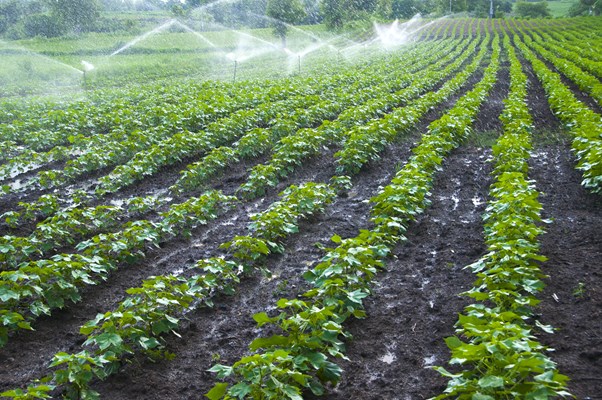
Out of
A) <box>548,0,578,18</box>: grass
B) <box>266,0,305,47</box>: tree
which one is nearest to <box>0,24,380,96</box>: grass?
<box>266,0,305,47</box>: tree

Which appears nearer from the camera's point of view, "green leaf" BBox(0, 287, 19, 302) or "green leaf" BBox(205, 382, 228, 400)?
"green leaf" BBox(205, 382, 228, 400)

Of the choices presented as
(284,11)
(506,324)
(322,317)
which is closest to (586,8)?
(284,11)

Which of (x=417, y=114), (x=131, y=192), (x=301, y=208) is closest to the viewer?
(x=301, y=208)

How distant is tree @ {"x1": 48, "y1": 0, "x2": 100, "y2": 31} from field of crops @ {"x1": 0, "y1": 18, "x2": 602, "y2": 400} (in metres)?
37.7

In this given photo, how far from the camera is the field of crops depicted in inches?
163

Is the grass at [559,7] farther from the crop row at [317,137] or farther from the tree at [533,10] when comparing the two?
the crop row at [317,137]

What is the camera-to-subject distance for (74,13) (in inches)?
1874

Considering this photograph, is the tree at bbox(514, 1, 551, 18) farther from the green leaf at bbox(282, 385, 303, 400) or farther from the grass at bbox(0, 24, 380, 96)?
the green leaf at bbox(282, 385, 303, 400)

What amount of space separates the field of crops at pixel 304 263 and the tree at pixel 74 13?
37.7 metres

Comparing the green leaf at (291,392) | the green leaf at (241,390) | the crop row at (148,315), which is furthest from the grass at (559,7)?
the green leaf at (241,390)

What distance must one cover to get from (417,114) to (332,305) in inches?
400

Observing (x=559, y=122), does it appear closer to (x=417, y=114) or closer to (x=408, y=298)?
(x=417, y=114)

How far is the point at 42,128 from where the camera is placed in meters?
14.3

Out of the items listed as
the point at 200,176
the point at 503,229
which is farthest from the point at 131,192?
the point at 503,229
